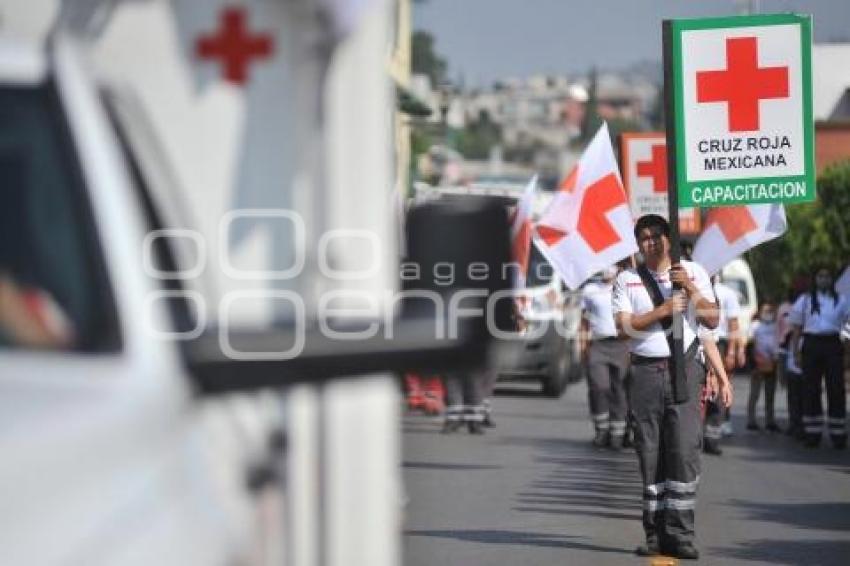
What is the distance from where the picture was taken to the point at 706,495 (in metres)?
16.3

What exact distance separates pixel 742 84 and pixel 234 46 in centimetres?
849

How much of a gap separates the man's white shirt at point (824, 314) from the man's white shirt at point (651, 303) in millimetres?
9974

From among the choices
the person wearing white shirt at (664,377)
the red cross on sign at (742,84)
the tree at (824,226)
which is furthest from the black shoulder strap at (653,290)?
the tree at (824,226)

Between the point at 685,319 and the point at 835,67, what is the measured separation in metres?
26.4

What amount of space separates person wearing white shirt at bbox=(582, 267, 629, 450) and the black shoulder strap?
7.87m

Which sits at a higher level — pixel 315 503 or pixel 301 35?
pixel 301 35

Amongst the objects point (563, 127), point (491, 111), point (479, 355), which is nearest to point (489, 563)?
point (563, 127)

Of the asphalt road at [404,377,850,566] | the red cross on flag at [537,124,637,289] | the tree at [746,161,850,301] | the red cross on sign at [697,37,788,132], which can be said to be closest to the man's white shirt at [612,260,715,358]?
the red cross on sign at [697,37,788,132]

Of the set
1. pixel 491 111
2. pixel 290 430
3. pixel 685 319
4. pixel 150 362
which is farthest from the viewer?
pixel 685 319

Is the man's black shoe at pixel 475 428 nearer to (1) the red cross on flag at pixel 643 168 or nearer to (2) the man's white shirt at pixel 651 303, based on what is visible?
(1) the red cross on flag at pixel 643 168

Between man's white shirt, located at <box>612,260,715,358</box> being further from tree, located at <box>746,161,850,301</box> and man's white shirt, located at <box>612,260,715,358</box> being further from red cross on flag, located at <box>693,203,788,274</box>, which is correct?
tree, located at <box>746,161,850,301</box>

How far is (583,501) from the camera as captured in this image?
627 inches

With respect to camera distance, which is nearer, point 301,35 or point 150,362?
point 150,362

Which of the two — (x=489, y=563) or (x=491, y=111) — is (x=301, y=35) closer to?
(x=491, y=111)
